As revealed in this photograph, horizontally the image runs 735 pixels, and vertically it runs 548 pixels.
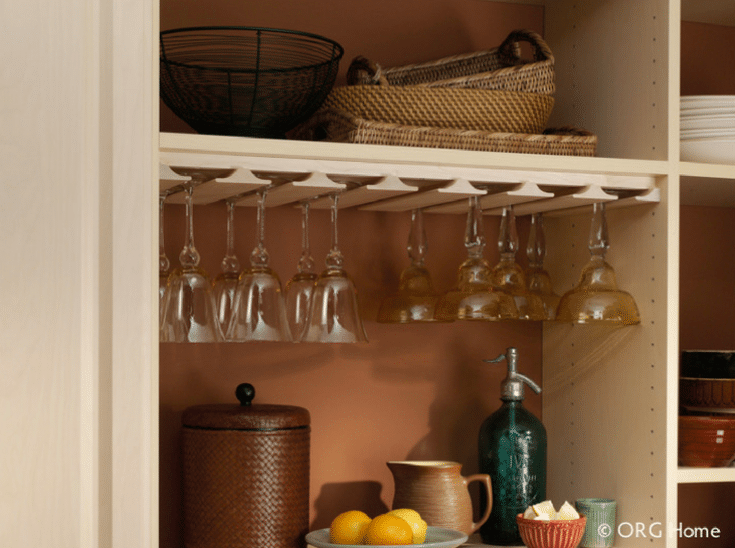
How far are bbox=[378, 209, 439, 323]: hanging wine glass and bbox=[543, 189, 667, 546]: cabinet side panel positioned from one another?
348 mm

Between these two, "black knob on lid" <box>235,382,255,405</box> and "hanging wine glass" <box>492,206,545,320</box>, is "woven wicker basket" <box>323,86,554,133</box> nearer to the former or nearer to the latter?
"hanging wine glass" <box>492,206,545,320</box>

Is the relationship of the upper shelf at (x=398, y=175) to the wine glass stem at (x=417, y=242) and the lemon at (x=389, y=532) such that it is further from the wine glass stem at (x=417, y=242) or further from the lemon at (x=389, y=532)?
the lemon at (x=389, y=532)

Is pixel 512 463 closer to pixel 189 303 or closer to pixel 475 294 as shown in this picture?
pixel 475 294

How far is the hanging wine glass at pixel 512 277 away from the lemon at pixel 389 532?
1.50ft

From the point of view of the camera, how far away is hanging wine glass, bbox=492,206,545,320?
179cm

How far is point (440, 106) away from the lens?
5.35ft

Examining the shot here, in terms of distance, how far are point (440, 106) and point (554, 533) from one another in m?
0.76

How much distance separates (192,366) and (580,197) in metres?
0.80

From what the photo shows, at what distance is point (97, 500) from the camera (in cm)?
126

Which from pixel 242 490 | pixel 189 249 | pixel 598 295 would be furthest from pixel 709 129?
pixel 242 490

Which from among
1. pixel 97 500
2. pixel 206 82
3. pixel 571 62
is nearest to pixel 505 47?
pixel 571 62

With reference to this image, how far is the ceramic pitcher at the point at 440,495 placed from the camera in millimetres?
1738

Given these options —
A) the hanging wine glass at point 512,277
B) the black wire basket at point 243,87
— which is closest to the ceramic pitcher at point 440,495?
the hanging wine glass at point 512,277

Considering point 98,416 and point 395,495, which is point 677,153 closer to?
point 395,495
